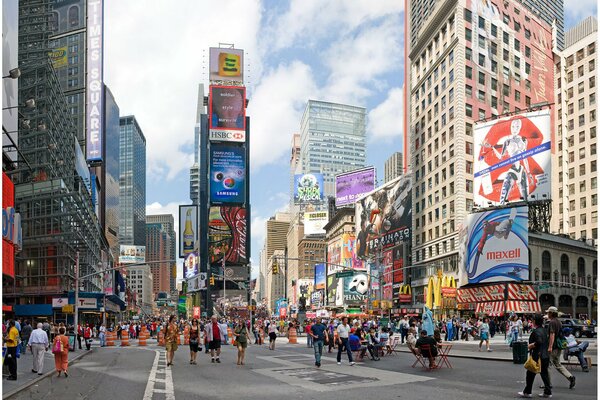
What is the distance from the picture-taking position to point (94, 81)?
98.4 m

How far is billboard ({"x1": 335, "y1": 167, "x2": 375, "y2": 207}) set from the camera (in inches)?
6097

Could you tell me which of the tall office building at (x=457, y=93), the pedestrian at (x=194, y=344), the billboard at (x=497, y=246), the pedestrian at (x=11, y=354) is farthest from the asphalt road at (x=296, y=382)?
the tall office building at (x=457, y=93)

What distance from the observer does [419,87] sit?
105m

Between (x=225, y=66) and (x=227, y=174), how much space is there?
3038 centimetres

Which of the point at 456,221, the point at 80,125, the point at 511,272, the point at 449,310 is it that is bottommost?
the point at 449,310

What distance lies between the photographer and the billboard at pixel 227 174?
6658 inches

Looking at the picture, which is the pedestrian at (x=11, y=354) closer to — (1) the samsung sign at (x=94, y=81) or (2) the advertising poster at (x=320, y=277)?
(1) the samsung sign at (x=94, y=81)

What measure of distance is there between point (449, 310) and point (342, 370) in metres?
60.2

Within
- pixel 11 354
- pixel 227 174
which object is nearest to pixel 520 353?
pixel 11 354

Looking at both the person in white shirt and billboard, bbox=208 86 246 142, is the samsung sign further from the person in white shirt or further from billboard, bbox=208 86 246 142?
the person in white shirt

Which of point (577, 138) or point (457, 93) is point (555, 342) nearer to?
point (457, 93)

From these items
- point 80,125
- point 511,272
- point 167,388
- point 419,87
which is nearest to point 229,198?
point 80,125

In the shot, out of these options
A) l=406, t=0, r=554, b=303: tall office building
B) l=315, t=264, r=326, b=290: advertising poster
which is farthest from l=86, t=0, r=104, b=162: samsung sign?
l=315, t=264, r=326, b=290: advertising poster

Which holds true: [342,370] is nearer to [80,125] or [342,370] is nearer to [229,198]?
[80,125]
